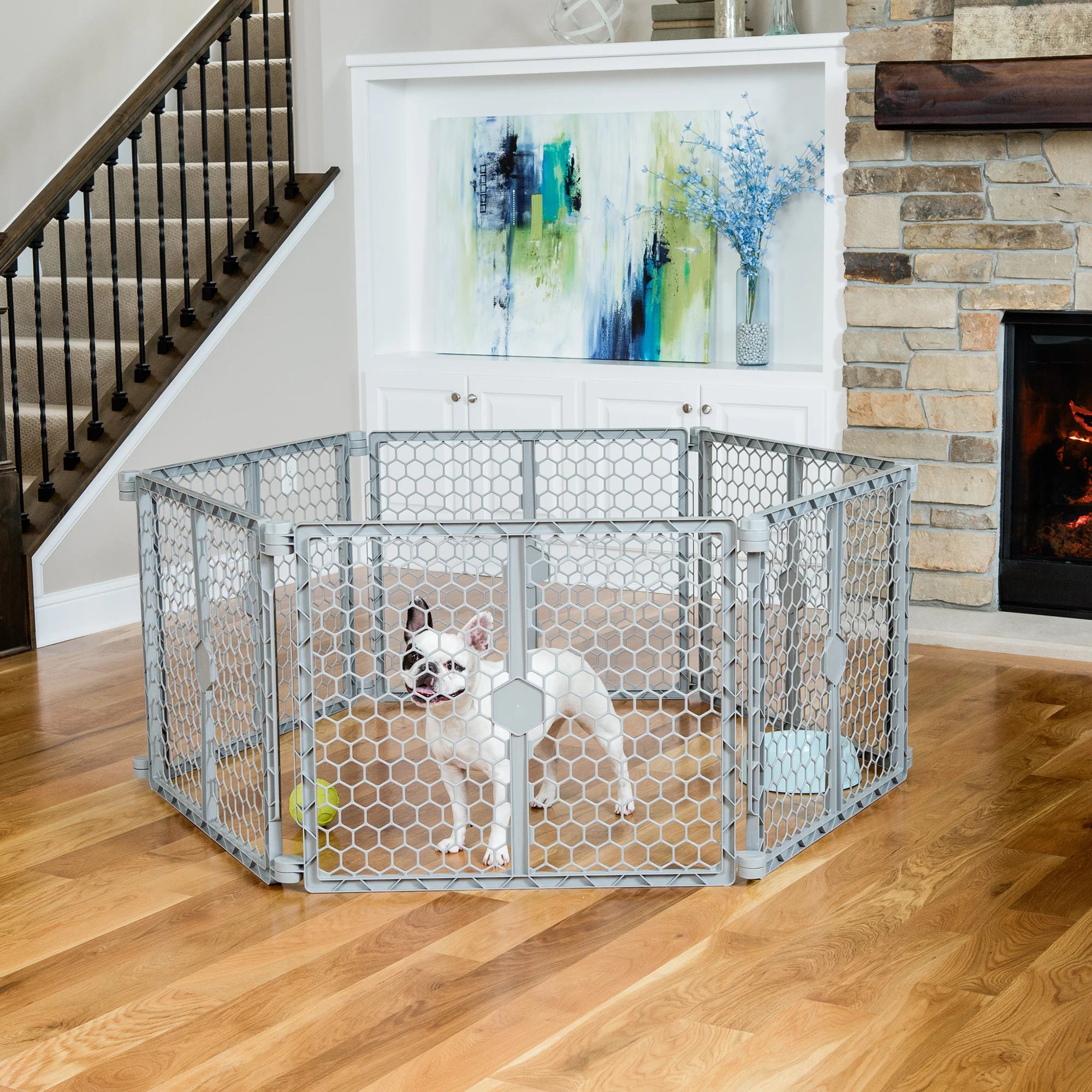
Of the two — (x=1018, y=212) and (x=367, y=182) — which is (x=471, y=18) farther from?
(x=1018, y=212)

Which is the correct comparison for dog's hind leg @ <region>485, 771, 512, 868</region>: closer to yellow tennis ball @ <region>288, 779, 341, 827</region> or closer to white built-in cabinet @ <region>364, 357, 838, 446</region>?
yellow tennis ball @ <region>288, 779, 341, 827</region>

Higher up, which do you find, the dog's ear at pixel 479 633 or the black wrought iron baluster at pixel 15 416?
the black wrought iron baluster at pixel 15 416

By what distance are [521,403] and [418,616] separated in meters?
2.34

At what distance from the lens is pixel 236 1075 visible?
199 cm

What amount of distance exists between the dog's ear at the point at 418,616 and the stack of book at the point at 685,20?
8.79 ft

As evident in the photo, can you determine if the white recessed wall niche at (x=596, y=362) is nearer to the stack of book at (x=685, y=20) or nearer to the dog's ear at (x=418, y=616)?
the stack of book at (x=685, y=20)

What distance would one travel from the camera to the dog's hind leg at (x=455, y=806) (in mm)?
2650

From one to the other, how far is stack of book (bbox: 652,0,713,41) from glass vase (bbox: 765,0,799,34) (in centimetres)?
22

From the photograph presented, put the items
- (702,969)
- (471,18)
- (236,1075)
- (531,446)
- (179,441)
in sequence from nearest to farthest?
(236,1075)
(702,969)
(531,446)
(179,441)
(471,18)

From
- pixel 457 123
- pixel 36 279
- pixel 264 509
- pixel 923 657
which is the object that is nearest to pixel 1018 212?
pixel 923 657

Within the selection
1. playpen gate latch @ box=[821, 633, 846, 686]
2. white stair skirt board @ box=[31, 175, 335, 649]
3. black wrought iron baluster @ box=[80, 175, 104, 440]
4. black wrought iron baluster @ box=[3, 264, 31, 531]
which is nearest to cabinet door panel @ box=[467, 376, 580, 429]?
white stair skirt board @ box=[31, 175, 335, 649]

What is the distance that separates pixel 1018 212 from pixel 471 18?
2188 millimetres

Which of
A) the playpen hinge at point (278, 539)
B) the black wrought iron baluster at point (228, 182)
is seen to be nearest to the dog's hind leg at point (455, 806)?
the playpen hinge at point (278, 539)

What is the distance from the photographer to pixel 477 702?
2621 mm
